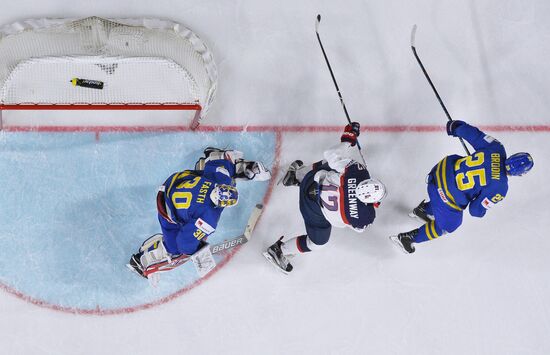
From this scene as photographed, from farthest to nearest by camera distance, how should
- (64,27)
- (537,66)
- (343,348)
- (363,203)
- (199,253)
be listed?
1. (537,66)
2. (343,348)
3. (64,27)
4. (199,253)
5. (363,203)

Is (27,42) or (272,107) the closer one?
(27,42)

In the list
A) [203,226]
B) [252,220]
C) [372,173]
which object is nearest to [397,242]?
[372,173]

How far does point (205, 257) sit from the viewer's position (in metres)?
3.71

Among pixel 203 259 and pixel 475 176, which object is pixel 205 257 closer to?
→ pixel 203 259

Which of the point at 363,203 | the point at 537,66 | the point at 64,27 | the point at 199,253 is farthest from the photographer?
the point at 537,66

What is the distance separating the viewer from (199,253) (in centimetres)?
369

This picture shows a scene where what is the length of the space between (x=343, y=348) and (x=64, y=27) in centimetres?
322

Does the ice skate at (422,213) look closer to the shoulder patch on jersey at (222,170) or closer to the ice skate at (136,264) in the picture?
the shoulder patch on jersey at (222,170)

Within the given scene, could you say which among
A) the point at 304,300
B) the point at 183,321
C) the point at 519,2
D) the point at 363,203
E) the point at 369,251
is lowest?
the point at 183,321

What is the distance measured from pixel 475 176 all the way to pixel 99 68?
2.77m

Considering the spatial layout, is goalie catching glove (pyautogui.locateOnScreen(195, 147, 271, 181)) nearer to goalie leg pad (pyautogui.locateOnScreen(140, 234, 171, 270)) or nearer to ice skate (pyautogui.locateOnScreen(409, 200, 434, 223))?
goalie leg pad (pyautogui.locateOnScreen(140, 234, 171, 270))

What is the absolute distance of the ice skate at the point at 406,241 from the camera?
14.1 ft

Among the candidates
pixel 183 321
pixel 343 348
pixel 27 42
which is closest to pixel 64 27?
pixel 27 42

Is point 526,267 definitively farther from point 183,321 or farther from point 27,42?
point 27,42
